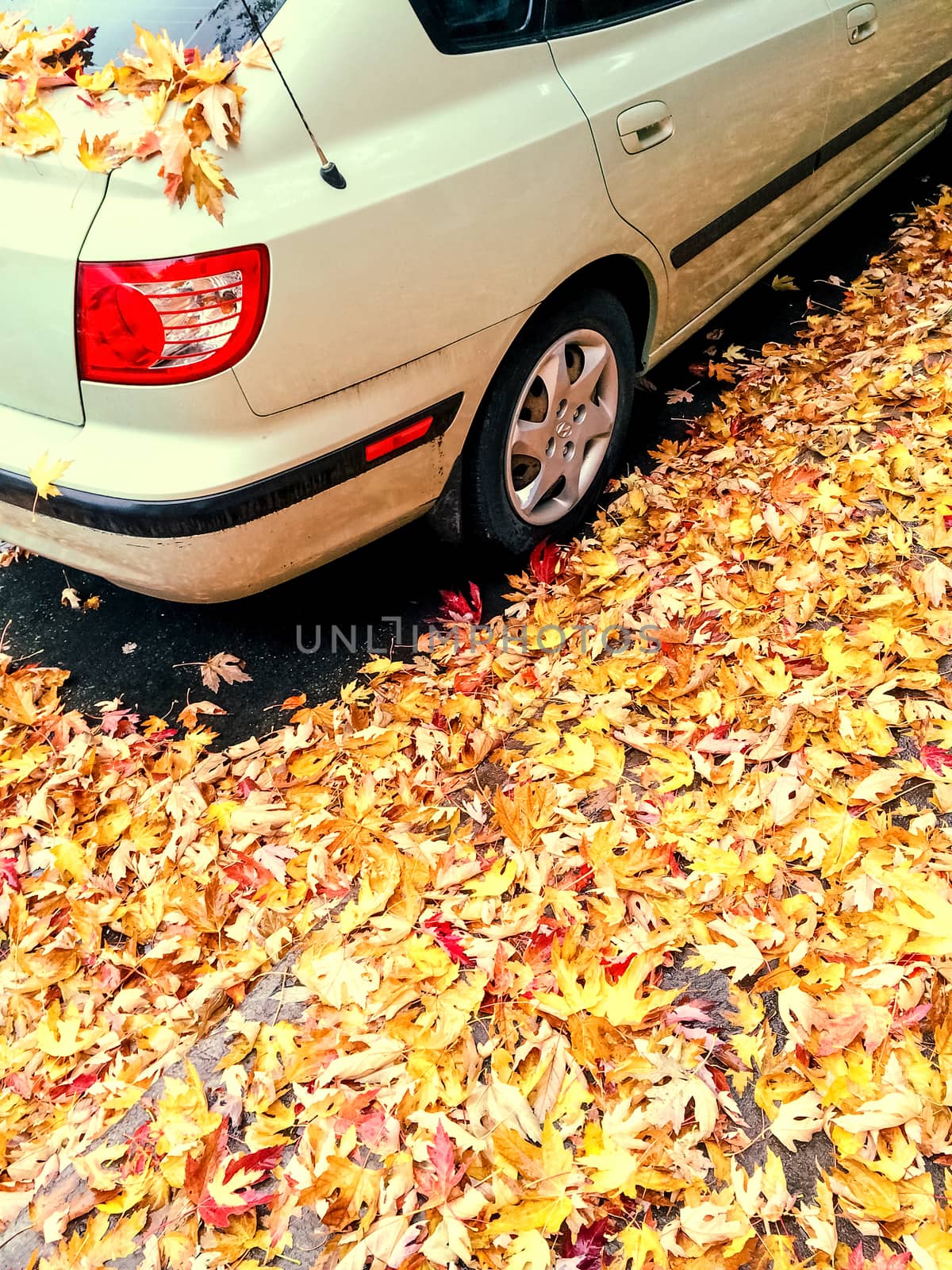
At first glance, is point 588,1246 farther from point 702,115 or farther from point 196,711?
point 702,115

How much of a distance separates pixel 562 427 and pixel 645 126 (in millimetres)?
799

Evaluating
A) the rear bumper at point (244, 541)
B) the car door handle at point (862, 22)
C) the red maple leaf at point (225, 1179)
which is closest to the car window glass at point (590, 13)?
the car door handle at point (862, 22)

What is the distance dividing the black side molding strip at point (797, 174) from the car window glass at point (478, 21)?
0.77m

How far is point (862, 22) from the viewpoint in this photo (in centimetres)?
311

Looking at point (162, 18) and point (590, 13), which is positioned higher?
point (162, 18)

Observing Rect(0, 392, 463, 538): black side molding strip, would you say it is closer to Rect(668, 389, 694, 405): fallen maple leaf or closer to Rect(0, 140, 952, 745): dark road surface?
Rect(0, 140, 952, 745): dark road surface

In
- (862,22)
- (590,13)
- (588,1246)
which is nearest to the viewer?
(588,1246)

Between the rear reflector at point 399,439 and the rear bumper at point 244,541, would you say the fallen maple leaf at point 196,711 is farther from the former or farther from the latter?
the rear reflector at point 399,439

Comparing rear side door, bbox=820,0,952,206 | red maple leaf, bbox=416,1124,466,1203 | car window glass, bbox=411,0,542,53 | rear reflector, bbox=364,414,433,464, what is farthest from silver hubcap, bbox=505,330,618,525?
red maple leaf, bbox=416,1124,466,1203

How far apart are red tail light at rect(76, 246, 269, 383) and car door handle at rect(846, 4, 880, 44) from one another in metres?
2.47

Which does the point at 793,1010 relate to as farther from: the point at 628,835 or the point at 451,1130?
the point at 451,1130

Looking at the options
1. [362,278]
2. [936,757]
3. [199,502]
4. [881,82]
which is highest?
[362,278]

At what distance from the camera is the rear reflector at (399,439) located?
211 centimetres

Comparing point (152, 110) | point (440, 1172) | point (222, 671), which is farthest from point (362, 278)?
point (440, 1172)
